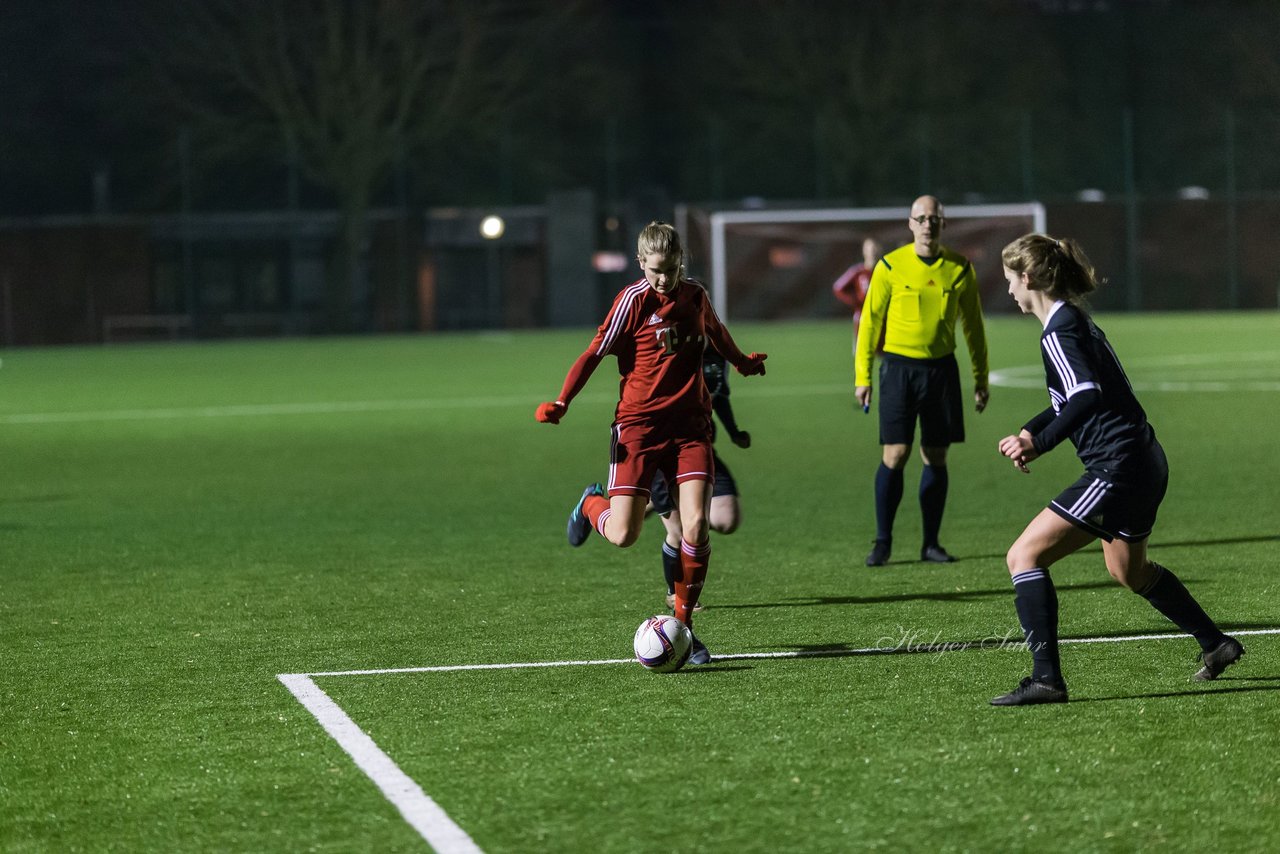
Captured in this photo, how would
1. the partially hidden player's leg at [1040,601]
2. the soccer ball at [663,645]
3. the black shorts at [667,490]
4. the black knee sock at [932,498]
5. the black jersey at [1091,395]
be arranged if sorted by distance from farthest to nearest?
the black knee sock at [932,498]
the black shorts at [667,490]
the soccer ball at [663,645]
the partially hidden player's leg at [1040,601]
the black jersey at [1091,395]

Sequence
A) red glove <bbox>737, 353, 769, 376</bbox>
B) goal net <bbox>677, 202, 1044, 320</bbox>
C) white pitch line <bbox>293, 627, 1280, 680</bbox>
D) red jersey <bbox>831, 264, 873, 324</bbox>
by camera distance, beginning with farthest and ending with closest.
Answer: goal net <bbox>677, 202, 1044, 320</bbox>
red jersey <bbox>831, 264, 873, 324</bbox>
red glove <bbox>737, 353, 769, 376</bbox>
white pitch line <bbox>293, 627, 1280, 680</bbox>

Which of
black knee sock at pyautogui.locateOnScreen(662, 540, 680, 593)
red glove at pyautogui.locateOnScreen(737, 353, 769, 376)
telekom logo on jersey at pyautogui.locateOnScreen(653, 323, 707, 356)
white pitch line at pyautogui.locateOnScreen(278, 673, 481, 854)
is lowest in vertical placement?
white pitch line at pyautogui.locateOnScreen(278, 673, 481, 854)

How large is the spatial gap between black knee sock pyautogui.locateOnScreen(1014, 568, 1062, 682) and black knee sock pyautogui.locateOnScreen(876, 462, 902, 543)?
3613mm

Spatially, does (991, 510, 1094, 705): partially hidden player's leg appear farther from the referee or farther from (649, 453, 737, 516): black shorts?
the referee

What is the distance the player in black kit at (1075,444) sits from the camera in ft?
20.0

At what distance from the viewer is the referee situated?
32.3 feet

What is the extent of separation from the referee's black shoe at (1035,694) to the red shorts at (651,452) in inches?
64.1

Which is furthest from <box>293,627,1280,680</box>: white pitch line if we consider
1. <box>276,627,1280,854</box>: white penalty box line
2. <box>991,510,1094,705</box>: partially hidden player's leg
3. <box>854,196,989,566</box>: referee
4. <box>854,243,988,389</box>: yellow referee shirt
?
<box>854,243,988,389</box>: yellow referee shirt

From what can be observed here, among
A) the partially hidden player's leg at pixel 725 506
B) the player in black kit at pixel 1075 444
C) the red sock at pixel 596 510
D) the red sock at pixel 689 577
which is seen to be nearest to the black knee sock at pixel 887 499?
the partially hidden player's leg at pixel 725 506

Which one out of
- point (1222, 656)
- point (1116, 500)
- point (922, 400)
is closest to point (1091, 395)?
point (1116, 500)

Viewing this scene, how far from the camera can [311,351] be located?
4038 cm

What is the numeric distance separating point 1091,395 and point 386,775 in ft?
8.45

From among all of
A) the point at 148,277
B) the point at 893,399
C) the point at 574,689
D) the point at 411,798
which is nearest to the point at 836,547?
the point at 893,399

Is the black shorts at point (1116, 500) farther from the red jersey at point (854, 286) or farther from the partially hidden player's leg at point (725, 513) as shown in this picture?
the red jersey at point (854, 286)
